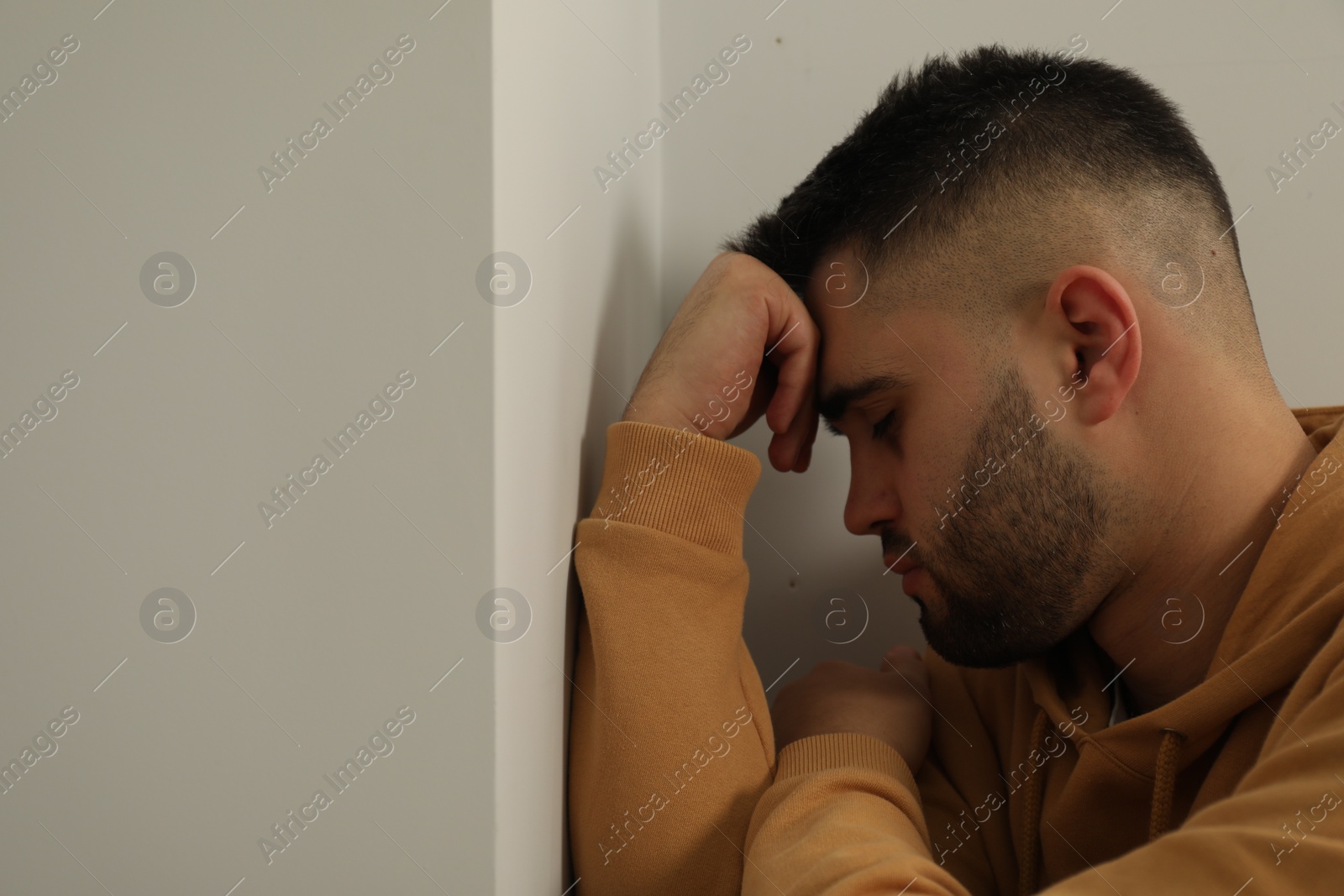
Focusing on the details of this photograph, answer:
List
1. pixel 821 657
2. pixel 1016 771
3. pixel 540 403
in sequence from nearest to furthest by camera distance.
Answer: pixel 540 403, pixel 1016 771, pixel 821 657

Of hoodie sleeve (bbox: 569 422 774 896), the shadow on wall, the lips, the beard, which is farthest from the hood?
the shadow on wall

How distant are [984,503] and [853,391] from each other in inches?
6.1

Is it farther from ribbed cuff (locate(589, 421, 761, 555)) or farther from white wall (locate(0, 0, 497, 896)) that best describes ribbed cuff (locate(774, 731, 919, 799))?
white wall (locate(0, 0, 497, 896))

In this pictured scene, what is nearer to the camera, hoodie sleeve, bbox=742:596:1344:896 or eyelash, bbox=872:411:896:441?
hoodie sleeve, bbox=742:596:1344:896

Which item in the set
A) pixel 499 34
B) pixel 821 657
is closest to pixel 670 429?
pixel 499 34

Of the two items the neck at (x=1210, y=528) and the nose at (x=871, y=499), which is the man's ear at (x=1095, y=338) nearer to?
the neck at (x=1210, y=528)

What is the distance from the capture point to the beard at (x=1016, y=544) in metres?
0.76

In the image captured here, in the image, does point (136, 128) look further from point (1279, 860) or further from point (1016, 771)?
point (1016, 771)

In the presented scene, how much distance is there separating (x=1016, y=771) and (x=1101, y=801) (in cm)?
11

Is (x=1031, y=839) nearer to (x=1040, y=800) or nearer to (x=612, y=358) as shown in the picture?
(x=1040, y=800)

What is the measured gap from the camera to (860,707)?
874 millimetres

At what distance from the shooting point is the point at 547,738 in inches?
25.0

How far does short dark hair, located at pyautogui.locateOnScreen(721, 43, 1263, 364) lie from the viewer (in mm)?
774

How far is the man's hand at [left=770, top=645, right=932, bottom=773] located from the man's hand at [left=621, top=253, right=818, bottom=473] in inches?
9.8
